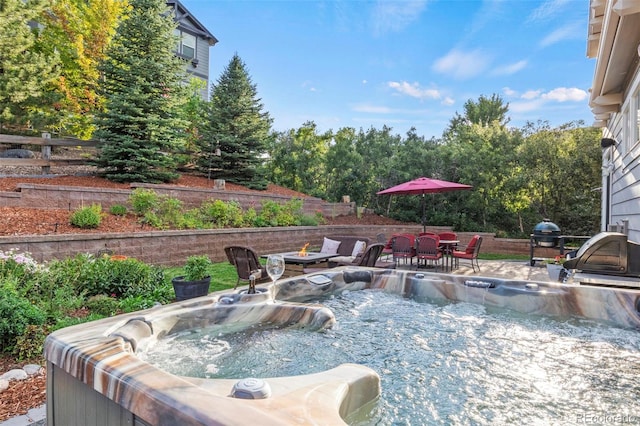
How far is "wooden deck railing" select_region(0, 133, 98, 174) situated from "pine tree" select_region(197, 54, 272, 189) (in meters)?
3.67

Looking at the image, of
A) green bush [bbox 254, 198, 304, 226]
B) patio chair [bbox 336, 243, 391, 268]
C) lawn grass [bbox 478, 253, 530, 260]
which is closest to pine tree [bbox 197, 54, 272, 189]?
green bush [bbox 254, 198, 304, 226]

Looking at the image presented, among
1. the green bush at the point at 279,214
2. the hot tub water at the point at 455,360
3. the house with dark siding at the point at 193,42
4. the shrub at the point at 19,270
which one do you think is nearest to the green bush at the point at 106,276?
the shrub at the point at 19,270

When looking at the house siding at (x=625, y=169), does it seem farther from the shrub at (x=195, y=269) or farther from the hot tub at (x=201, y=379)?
the shrub at (x=195, y=269)

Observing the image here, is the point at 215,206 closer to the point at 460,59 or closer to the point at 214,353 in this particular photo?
the point at 214,353

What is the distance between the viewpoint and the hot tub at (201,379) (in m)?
1.36

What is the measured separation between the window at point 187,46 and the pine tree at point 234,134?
17.6 feet

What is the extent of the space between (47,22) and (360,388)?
48.5ft

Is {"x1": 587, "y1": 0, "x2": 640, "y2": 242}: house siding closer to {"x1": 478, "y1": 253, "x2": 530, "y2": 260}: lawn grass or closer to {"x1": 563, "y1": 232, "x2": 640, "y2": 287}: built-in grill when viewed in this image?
{"x1": 563, "y1": 232, "x2": 640, "y2": 287}: built-in grill

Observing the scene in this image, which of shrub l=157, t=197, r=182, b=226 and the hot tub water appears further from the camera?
shrub l=157, t=197, r=182, b=226

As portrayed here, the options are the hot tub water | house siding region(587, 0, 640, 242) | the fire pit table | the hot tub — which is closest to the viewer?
the hot tub

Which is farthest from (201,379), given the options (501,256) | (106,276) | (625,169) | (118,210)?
(501,256)

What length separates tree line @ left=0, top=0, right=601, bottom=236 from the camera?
32.6 ft

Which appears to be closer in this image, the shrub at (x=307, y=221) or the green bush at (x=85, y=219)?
the green bush at (x=85, y=219)

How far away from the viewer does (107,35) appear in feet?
40.6
